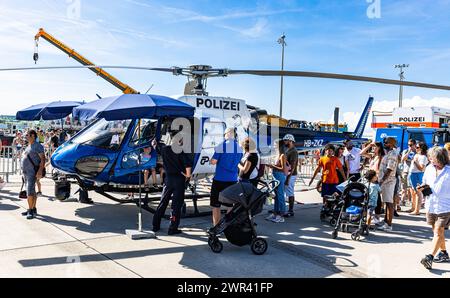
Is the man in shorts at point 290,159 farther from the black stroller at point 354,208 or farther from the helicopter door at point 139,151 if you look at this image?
the helicopter door at point 139,151

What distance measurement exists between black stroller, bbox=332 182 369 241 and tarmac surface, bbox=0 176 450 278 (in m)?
0.24

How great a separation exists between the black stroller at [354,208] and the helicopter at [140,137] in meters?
1.82

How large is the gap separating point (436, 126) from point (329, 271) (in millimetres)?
17450

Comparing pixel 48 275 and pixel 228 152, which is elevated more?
pixel 228 152

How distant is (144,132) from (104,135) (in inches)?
29.4

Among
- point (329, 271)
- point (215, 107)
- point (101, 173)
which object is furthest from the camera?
point (215, 107)

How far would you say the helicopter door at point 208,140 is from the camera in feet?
25.9

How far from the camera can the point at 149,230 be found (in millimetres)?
6074

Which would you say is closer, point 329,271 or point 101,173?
point 329,271

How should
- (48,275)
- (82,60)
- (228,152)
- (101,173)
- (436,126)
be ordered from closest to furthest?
(48,275), (228,152), (101,173), (436,126), (82,60)

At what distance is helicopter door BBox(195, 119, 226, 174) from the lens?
789cm

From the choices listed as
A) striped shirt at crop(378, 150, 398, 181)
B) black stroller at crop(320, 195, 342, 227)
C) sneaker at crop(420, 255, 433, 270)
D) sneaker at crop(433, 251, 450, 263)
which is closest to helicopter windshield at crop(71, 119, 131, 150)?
black stroller at crop(320, 195, 342, 227)
